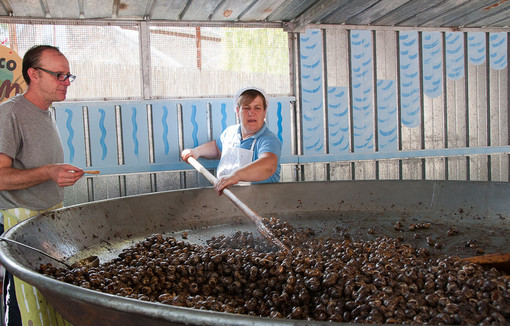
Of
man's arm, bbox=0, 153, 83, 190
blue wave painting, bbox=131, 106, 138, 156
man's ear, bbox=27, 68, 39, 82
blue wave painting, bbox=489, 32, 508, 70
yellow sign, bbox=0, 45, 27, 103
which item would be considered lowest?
man's arm, bbox=0, 153, 83, 190

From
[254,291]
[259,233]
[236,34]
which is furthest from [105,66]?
[254,291]

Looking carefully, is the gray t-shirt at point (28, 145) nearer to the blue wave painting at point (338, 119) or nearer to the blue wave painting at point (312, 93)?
the blue wave painting at point (312, 93)

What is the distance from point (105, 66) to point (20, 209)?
2373 mm

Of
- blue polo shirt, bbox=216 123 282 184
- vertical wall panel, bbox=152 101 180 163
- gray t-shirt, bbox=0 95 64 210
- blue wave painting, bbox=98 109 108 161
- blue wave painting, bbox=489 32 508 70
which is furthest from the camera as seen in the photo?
blue wave painting, bbox=489 32 508 70

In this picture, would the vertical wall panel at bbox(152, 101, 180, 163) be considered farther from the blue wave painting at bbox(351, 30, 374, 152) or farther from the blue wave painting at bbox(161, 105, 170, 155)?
the blue wave painting at bbox(351, 30, 374, 152)

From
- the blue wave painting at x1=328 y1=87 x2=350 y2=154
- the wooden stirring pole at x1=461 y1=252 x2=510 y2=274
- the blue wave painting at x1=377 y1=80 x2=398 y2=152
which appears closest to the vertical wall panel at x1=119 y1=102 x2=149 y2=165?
the blue wave painting at x1=328 y1=87 x2=350 y2=154

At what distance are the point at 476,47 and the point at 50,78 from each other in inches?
205

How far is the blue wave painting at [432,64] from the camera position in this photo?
16.9ft

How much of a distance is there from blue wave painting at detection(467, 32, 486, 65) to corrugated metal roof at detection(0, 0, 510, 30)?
332 millimetres

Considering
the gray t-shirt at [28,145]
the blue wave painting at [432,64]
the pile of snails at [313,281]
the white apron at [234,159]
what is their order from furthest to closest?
the blue wave painting at [432,64], the white apron at [234,159], the gray t-shirt at [28,145], the pile of snails at [313,281]

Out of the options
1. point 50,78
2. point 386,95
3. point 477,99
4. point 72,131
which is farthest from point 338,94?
point 50,78

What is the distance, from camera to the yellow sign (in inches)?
152

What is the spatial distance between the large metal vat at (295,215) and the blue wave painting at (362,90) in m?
2.45

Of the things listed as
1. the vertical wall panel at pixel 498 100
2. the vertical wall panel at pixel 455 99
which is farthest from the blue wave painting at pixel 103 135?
the vertical wall panel at pixel 498 100
